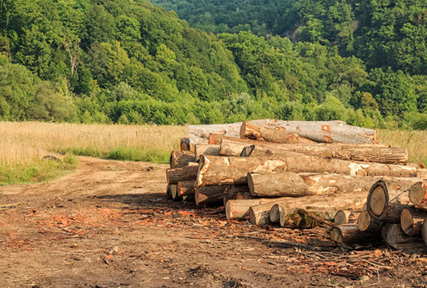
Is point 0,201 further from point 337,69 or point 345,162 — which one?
point 337,69

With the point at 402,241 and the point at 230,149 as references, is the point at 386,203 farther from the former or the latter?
the point at 230,149

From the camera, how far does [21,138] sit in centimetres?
2230

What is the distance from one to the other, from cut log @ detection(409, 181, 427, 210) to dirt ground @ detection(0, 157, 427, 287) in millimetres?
502

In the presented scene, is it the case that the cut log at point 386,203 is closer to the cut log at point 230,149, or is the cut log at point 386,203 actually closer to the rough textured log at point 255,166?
the rough textured log at point 255,166

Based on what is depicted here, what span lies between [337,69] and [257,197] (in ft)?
304

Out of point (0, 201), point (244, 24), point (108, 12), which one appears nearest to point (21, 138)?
point (0, 201)

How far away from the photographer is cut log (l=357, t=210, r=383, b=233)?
18.9 feet

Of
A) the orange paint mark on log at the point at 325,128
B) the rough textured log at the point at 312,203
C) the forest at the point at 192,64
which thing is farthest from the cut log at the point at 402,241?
the forest at the point at 192,64

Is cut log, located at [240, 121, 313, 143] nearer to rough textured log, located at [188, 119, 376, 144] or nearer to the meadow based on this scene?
rough textured log, located at [188, 119, 376, 144]

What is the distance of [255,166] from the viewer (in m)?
8.18

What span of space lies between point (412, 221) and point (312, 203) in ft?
7.28

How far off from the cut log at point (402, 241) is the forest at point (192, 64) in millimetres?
40300

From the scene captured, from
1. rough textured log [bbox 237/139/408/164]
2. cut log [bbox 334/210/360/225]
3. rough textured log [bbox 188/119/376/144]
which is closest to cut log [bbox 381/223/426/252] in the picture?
cut log [bbox 334/210/360/225]

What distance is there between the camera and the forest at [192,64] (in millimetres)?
54906
